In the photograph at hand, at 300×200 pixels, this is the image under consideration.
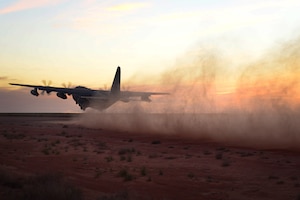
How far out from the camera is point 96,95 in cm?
7556

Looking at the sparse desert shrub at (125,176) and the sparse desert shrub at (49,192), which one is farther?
the sparse desert shrub at (125,176)

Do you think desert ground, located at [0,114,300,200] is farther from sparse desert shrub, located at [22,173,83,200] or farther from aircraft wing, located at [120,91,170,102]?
aircraft wing, located at [120,91,170,102]

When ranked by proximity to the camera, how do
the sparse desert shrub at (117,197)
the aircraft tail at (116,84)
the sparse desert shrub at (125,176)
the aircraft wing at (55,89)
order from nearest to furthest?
the sparse desert shrub at (117,197) < the sparse desert shrub at (125,176) < the aircraft wing at (55,89) < the aircraft tail at (116,84)

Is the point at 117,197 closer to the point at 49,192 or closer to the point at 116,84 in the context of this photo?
the point at 49,192

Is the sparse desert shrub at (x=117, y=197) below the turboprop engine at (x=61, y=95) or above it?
below

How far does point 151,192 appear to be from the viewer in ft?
52.2

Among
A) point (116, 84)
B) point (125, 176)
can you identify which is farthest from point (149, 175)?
point (116, 84)

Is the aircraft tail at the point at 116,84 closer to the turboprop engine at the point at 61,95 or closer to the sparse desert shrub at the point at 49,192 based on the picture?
the turboprop engine at the point at 61,95

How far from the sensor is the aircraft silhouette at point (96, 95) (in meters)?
71.9

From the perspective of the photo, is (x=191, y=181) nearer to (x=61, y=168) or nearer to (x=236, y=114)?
(x=61, y=168)

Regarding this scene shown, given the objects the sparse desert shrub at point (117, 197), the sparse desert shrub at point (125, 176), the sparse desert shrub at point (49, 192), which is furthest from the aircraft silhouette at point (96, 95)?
the sparse desert shrub at point (117, 197)

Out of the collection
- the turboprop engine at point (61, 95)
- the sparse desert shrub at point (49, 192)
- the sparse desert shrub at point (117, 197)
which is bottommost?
the sparse desert shrub at point (117, 197)

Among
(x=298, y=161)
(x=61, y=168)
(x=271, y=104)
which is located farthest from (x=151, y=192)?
(x=271, y=104)

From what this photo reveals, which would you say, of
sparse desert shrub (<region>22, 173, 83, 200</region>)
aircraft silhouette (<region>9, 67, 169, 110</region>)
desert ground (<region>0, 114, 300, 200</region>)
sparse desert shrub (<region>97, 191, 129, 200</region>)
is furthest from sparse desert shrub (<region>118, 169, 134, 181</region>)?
aircraft silhouette (<region>9, 67, 169, 110</region>)
